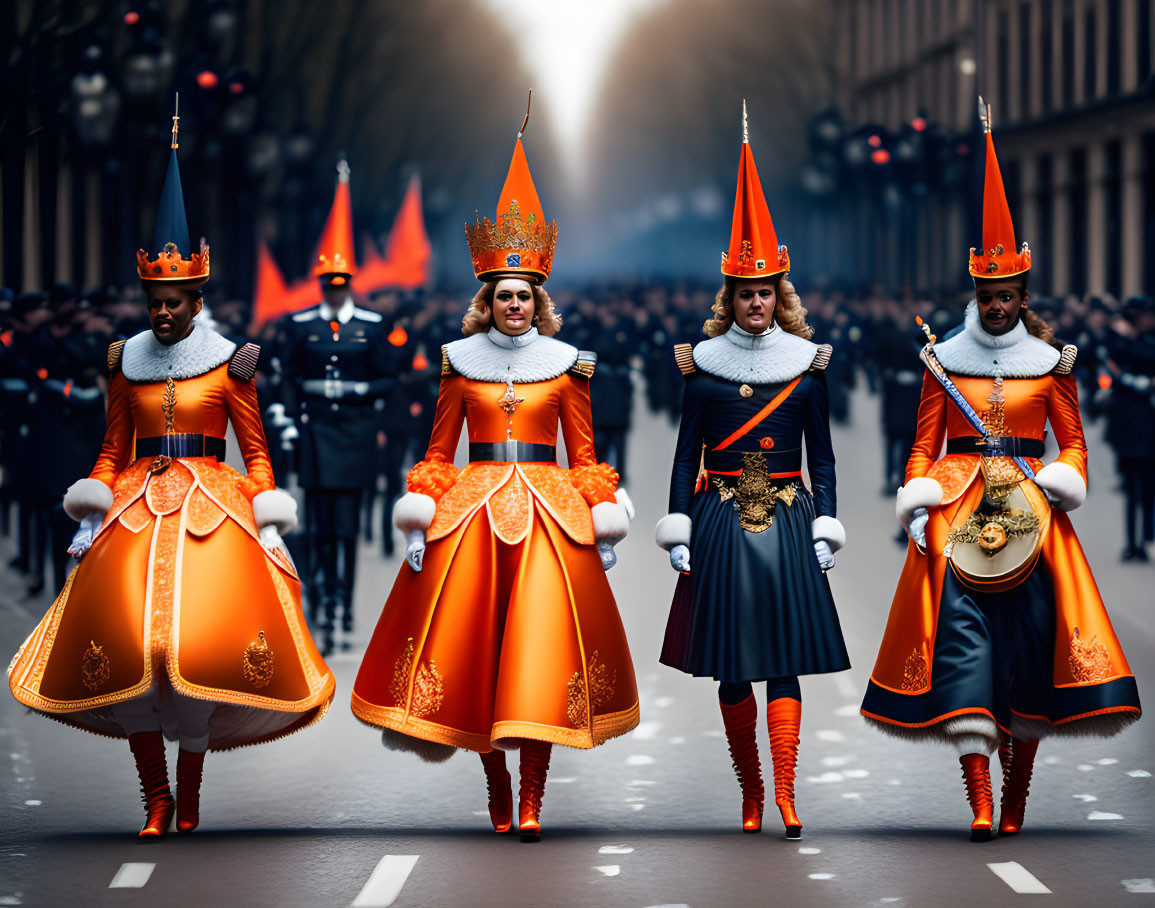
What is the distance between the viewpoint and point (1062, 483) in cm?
730

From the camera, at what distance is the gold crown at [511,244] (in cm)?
753

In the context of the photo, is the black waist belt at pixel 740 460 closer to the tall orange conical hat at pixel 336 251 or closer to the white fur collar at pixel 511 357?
the white fur collar at pixel 511 357

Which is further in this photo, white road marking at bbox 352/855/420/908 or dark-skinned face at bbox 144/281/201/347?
dark-skinned face at bbox 144/281/201/347

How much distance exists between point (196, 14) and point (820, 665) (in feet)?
58.1

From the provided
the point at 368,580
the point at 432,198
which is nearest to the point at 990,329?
the point at 368,580

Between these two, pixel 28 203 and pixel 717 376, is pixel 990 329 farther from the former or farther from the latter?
pixel 28 203

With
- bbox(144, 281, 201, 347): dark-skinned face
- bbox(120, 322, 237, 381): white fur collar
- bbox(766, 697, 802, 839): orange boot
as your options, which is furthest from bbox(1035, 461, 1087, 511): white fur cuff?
bbox(144, 281, 201, 347): dark-skinned face

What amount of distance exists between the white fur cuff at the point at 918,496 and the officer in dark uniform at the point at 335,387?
4.66m

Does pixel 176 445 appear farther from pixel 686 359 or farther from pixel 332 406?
pixel 332 406

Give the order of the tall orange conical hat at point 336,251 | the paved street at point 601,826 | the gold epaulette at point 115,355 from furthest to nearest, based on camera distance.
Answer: the tall orange conical hat at point 336,251 < the gold epaulette at point 115,355 < the paved street at point 601,826

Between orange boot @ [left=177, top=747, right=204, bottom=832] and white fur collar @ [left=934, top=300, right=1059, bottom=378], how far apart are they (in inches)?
124

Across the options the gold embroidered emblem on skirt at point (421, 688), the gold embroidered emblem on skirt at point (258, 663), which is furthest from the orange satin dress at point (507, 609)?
the gold embroidered emblem on skirt at point (258, 663)

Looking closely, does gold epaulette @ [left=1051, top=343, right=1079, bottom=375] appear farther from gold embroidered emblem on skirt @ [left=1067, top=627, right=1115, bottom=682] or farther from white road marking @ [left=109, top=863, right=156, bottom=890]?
white road marking @ [left=109, top=863, right=156, bottom=890]

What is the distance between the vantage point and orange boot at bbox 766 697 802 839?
23.6ft
